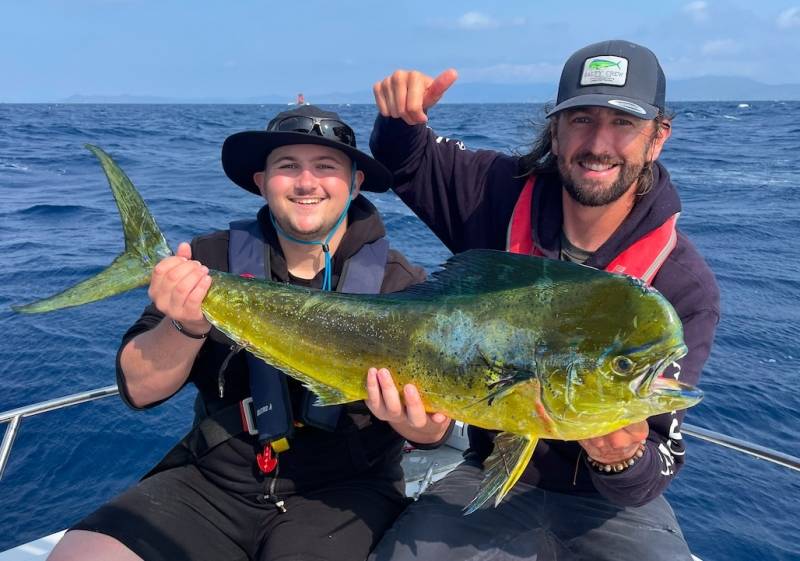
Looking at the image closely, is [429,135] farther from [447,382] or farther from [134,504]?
[134,504]

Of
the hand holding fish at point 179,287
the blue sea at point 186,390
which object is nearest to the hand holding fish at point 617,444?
the hand holding fish at point 179,287

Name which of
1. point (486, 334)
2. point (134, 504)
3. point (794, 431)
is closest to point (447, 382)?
point (486, 334)

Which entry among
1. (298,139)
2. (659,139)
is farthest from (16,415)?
(659,139)

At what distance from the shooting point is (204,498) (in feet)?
9.73

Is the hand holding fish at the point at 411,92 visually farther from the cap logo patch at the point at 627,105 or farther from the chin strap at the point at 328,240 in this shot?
the cap logo patch at the point at 627,105

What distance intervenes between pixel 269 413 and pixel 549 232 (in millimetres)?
1715

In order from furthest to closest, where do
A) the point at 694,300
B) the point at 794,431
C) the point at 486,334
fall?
the point at 794,431
the point at 694,300
the point at 486,334

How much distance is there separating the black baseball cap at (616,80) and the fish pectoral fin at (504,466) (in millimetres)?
1695

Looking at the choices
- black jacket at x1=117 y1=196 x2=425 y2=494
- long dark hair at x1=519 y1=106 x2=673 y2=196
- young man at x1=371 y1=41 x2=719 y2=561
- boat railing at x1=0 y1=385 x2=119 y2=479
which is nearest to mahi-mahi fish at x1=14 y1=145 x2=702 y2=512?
black jacket at x1=117 y1=196 x2=425 y2=494

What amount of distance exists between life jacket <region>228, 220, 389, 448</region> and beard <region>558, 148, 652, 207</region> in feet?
3.38

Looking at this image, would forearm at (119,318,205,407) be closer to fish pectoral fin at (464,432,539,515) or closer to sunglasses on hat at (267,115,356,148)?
sunglasses on hat at (267,115,356,148)

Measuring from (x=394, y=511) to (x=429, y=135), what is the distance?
2.17 m

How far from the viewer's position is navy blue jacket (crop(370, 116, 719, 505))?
281 centimetres

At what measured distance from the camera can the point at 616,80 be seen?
3.09 meters
